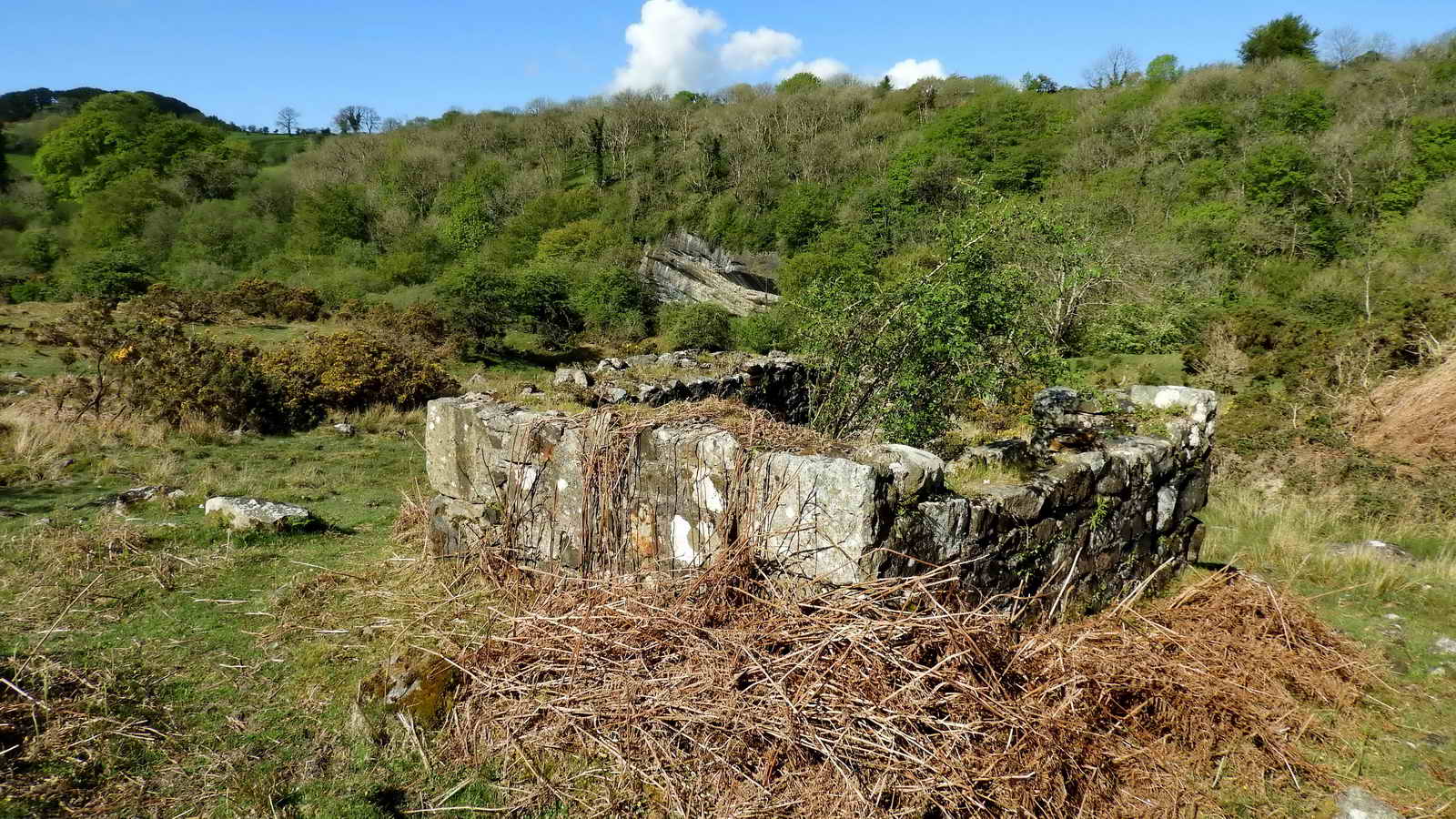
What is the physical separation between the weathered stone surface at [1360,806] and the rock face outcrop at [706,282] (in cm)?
3461

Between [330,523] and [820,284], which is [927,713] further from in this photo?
[330,523]

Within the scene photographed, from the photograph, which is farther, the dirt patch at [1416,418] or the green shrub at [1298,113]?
the green shrub at [1298,113]

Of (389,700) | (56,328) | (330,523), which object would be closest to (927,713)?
(389,700)

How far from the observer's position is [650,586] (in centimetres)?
465

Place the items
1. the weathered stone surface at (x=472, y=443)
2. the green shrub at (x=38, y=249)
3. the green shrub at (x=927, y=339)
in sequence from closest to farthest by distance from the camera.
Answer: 1. the weathered stone surface at (x=472, y=443)
2. the green shrub at (x=927, y=339)
3. the green shrub at (x=38, y=249)

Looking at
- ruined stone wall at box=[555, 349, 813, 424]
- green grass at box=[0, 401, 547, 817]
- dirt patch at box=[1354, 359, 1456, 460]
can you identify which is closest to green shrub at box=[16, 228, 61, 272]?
green grass at box=[0, 401, 547, 817]

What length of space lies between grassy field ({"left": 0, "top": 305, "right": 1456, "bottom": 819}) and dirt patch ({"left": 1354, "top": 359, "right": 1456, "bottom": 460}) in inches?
121

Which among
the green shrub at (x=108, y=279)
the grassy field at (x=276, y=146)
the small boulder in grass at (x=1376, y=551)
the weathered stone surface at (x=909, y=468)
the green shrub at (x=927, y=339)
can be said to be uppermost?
the grassy field at (x=276, y=146)

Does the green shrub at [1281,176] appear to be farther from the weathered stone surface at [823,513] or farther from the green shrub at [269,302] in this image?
the green shrub at [269,302]

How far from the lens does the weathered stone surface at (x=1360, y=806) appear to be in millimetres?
3639

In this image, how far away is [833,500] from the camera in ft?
13.2

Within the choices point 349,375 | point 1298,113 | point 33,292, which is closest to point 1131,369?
point 349,375

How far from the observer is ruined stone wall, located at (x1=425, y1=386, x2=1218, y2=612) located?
13.4 feet

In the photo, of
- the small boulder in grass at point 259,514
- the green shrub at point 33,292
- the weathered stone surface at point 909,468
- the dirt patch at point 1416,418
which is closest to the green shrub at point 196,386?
the small boulder in grass at point 259,514
